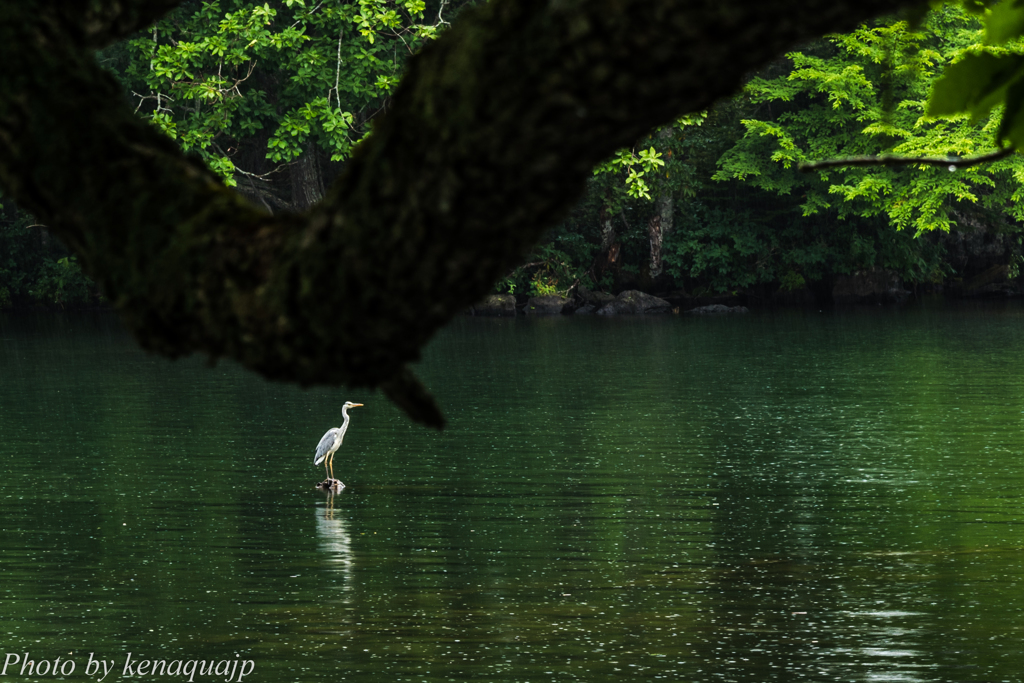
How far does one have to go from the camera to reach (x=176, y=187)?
A: 7.34 ft

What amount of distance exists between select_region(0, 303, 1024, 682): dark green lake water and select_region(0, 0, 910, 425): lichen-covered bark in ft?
32.5

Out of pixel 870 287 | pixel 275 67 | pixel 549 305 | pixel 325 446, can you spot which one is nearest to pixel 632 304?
pixel 549 305

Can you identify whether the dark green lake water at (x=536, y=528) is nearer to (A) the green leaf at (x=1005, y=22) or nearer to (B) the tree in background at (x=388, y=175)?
(B) the tree in background at (x=388, y=175)

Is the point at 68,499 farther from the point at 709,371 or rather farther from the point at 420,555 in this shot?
the point at 709,371

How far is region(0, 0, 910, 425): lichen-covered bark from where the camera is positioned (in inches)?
70.4

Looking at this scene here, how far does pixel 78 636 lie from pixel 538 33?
12768 mm

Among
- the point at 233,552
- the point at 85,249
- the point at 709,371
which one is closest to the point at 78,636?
the point at 233,552

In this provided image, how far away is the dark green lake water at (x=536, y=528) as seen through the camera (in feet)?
43.4

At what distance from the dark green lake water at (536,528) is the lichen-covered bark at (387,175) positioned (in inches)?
390

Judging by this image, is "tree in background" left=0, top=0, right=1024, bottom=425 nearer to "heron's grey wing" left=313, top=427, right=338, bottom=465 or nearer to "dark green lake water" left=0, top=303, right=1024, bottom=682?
"dark green lake water" left=0, top=303, right=1024, bottom=682

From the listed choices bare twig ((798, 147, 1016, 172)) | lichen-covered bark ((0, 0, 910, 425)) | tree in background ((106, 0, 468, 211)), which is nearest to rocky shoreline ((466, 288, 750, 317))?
tree in background ((106, 0, 468, 211))

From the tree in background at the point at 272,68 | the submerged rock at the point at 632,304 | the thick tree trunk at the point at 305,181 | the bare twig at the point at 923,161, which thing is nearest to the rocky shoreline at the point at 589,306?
the submerged rock at the point at 632,304

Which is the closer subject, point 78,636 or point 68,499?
point 78,636

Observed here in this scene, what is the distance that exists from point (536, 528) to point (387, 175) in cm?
1573
